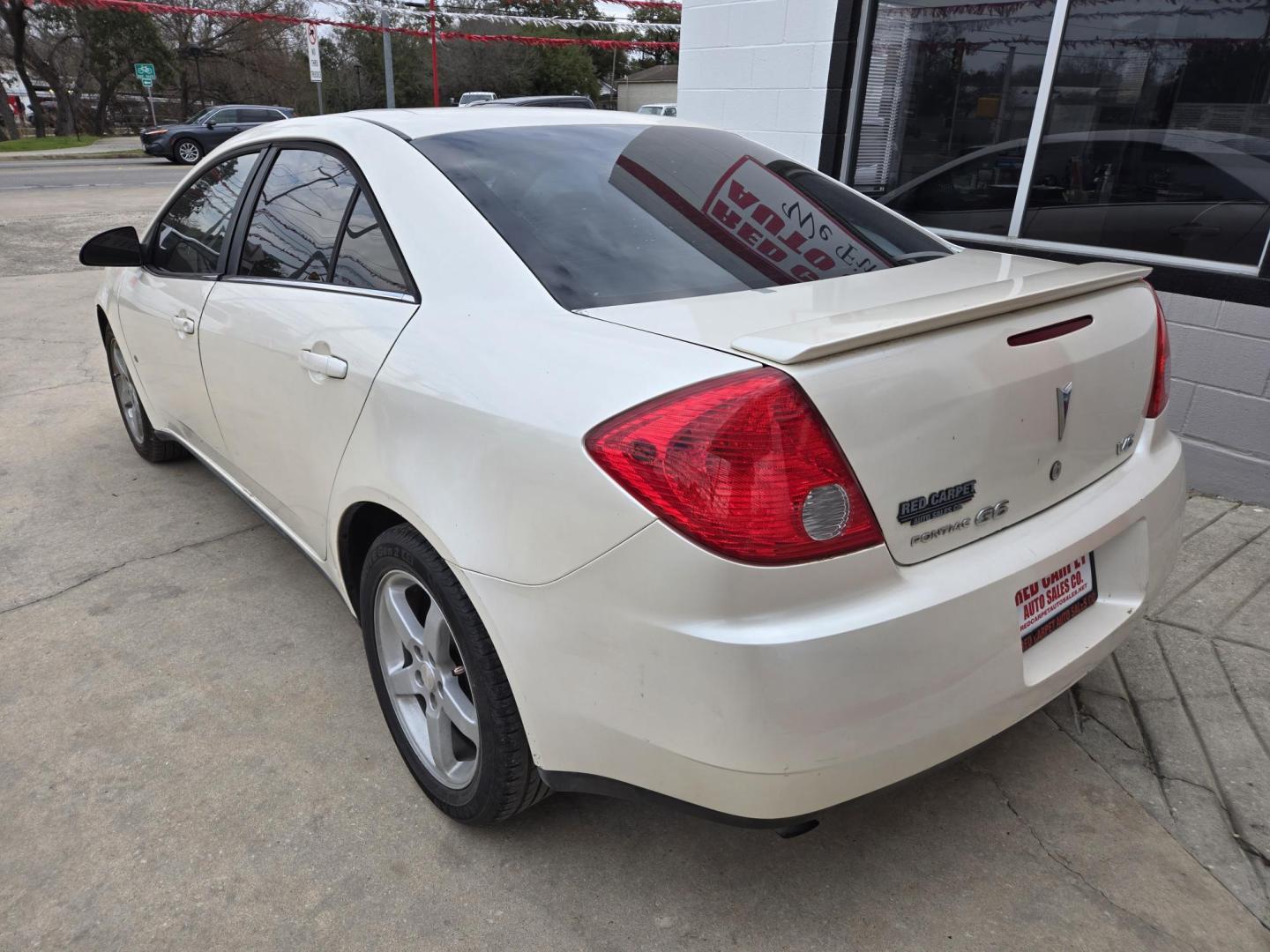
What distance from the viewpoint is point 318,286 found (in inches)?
97.7

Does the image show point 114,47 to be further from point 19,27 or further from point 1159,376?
point 1159,376

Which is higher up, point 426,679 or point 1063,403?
point 1063,403

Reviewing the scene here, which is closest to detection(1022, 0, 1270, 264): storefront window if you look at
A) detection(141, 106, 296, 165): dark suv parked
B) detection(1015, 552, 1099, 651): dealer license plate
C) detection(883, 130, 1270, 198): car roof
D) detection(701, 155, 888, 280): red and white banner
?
detection(883, 130, 1270, 198): car roof

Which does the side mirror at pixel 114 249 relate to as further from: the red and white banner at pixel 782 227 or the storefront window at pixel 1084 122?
the storefront window at pixel 1084 122

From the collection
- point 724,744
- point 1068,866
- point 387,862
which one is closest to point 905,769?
point 724,744

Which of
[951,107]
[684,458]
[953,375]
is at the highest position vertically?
[951,107]

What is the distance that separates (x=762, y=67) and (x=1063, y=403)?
15.3 feet

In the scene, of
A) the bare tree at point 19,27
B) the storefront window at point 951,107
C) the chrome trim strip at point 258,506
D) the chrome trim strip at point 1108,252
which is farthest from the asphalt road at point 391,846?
the bare tree at point 19,27

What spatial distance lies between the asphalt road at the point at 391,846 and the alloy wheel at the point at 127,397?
1.54 m

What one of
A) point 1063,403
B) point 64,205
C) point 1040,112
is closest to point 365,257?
point 1063,403

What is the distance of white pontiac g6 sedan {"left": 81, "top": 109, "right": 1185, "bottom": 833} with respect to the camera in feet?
4.98

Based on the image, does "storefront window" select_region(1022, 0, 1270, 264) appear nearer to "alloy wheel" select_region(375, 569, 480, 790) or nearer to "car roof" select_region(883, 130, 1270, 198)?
"car roof" select_region(883, 130, 1270, 198)

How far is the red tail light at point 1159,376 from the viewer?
2164mm

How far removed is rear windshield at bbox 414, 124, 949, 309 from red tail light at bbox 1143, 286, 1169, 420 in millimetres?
604
